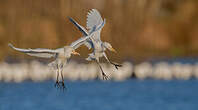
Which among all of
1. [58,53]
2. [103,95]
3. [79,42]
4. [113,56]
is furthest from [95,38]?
[113,56]

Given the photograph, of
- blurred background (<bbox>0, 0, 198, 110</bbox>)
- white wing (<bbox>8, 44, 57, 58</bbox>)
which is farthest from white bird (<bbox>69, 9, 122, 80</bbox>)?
blurred background (<bbox>0, 0, 198, 110</bbox>)

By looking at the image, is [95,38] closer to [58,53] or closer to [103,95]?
[58,53]

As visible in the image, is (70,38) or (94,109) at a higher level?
(70,38)

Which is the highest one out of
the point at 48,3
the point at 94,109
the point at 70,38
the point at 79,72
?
the point at 48,3

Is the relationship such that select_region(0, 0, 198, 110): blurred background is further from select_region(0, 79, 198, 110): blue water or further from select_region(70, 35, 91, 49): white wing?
select_region(70, 35, 91, 49): white wing

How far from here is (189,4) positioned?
42969 mm

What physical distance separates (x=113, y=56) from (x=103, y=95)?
10883mm

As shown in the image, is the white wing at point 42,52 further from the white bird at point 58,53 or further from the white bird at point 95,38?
the white bird at point 95,38

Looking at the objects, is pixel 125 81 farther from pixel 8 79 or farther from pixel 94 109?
pixel 94 109

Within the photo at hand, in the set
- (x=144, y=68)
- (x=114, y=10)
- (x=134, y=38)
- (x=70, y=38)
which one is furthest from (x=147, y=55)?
(x=144, y=68)

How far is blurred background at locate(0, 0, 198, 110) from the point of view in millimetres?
19531

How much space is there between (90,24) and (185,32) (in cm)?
3573

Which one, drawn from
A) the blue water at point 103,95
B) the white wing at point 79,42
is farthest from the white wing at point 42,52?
the blue water at point 103,95

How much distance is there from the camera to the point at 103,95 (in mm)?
20703
